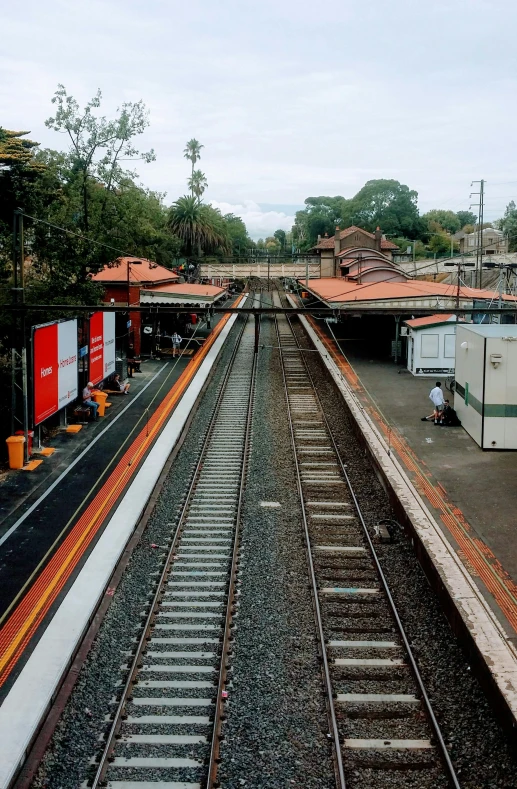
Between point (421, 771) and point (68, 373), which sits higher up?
point (68, 373)

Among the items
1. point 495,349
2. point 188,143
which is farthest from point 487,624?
point 188,143

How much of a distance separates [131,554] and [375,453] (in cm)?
749

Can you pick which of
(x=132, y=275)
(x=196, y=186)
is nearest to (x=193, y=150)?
(x=196, y=186)

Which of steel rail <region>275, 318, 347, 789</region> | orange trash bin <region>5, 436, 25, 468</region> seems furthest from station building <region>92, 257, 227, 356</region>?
steel rail <region>275, 318, 347, 789</region>

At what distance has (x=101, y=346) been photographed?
24312 millimetres

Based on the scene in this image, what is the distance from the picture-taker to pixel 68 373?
816 inches

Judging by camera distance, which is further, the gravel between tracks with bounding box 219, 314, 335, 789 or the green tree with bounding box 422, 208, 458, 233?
the green tree with bounding box 422, 208, 458, 233

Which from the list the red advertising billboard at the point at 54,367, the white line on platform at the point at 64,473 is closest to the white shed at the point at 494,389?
the white line on platform at the point at 64,473

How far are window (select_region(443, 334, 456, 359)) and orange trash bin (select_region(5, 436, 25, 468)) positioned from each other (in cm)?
1850

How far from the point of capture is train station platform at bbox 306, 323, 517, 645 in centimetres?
1113

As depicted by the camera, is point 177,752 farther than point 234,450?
No

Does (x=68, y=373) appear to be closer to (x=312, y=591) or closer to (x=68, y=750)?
(x=312, y=591)

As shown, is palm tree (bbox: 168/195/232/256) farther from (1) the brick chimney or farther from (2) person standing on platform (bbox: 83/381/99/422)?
(2) person standing on platform (bbox: 83/381/99/422)

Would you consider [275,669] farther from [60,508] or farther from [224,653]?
[60,508]
